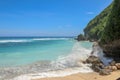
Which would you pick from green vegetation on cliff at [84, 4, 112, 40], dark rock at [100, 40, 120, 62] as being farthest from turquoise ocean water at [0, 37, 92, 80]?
green vegetation on cliff at [84, 4, 112, 40]

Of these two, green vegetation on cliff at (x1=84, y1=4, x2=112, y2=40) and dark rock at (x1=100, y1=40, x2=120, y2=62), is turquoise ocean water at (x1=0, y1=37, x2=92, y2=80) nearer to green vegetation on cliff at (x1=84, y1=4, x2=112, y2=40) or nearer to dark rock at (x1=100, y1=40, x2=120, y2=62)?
dark rock at (x1=100, y1=40, x2=120, y2=62)

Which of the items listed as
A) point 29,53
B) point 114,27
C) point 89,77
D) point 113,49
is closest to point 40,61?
point 113,49

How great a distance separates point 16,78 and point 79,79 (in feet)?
13.3

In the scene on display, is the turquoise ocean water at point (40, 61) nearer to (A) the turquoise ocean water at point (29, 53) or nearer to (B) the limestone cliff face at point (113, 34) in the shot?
(A) the turquoise ocean water at point (29, 53)

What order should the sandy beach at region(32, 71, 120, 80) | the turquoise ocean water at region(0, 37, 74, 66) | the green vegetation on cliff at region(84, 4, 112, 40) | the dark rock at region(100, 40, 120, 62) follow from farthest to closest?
the green vegetation on cliff at region(84, 4, 112, 40)
the turquoise ocean water at region(0, 37, 74, 66)
the dark rock at region(100, 40, 120, 62)
the sandy beach at region(32, 71, 120, 80)

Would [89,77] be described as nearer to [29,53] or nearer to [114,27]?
[114,27]

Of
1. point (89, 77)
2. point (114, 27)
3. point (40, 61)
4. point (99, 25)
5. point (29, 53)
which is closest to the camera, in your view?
point (89, 77)

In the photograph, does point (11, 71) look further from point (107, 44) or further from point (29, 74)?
point (107, 44)

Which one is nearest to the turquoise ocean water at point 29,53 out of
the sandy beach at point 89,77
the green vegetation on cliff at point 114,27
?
the green vegetation on cliff at point 114,27

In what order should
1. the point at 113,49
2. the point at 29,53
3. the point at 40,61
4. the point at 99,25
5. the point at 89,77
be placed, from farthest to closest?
1. the point at 99,25
2. the point at 29,53
3. the point at 40,61
4. the point at 113,49
5. the point at 89,77

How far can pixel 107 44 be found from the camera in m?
18.8

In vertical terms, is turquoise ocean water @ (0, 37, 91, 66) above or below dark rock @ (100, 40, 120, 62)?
below

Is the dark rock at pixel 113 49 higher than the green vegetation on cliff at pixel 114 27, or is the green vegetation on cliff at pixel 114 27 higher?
the green vegetation on cliff at pixel 114 27

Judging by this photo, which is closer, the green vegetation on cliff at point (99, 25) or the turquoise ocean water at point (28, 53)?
the turquoise ocean water at point (28, 53)
